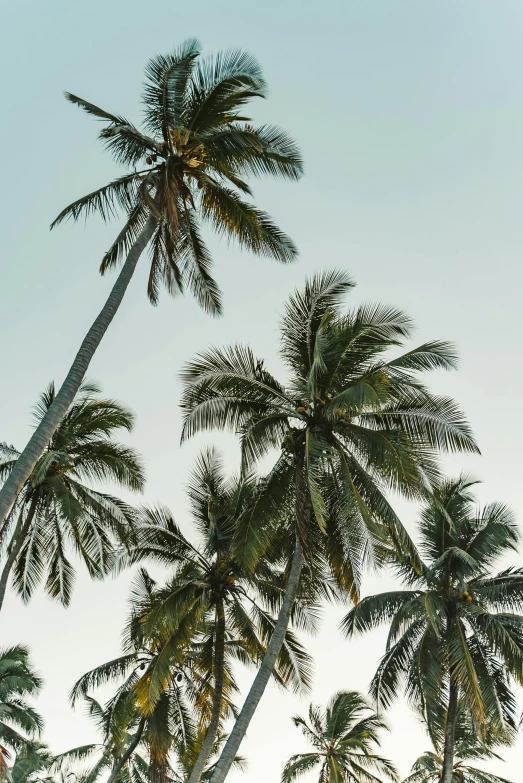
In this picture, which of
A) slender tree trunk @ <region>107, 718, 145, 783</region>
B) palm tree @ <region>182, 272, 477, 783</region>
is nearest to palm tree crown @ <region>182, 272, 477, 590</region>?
palm tree @ <region>182, 272, 477, 783</region>

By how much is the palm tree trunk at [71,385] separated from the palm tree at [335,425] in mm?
2525

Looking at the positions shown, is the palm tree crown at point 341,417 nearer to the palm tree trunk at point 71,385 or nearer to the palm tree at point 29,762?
the palm tree trunk at point 71,385

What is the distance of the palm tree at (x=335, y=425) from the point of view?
16359 mm

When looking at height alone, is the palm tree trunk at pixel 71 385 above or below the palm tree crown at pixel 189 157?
below

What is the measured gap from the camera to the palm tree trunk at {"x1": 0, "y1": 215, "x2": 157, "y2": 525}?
1262cm

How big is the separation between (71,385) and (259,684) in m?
6.81

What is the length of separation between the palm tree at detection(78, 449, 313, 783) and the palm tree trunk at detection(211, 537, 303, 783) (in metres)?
1.61

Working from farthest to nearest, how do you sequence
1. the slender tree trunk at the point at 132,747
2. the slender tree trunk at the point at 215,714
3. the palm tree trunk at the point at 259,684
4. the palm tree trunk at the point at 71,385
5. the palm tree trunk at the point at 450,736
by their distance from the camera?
1. the slender tree trunk at the point at 132,747
2. the palm tree trunk at the point at 450,736
3. the slender tree trunk at the point at 215,714
4. the palm tree trunk at the point at 259,684
5. the palm tree trunk at the point at 71,385

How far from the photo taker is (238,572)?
19.7m

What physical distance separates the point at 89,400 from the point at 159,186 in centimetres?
789

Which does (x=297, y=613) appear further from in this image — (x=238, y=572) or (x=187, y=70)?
(x=187, y=70)

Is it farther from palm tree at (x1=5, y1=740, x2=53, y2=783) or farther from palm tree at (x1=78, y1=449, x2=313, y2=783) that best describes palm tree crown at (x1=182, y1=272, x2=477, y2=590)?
palm tree at (x1=5, y1=740, x2=53, y2=783)

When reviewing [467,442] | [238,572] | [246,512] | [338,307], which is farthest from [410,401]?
[238,572]

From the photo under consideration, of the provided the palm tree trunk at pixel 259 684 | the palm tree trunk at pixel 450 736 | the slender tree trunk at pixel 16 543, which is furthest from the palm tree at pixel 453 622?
the slender tree trunk at pixel 16 543
